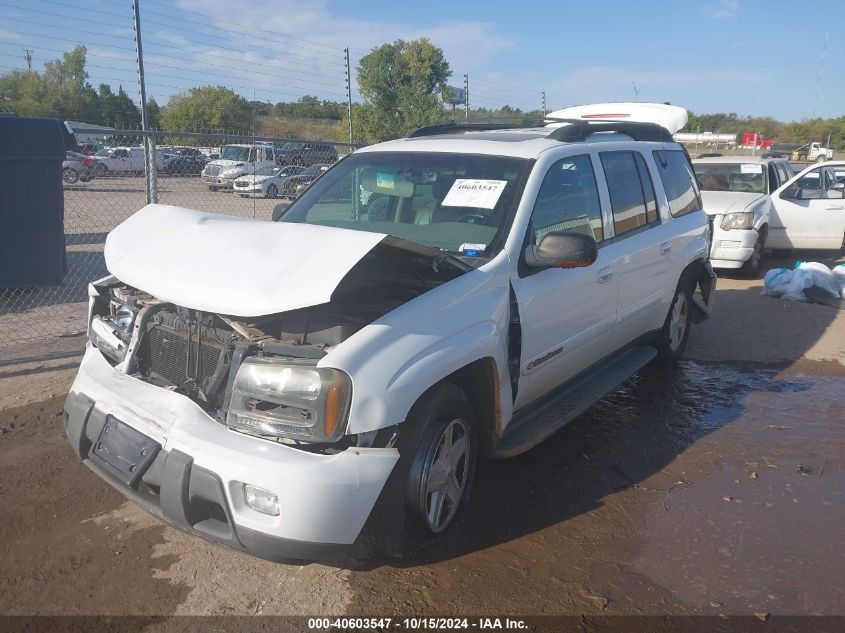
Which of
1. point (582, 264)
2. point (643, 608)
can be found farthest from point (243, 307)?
point (643, 608)

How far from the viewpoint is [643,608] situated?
2.98 meters

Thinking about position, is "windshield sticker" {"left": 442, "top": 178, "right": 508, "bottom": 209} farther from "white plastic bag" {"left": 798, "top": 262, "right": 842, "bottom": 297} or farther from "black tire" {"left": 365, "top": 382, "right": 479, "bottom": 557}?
"white plastic bag" {"left": 798, "top": 262, "right": 842, "bottom": 297}

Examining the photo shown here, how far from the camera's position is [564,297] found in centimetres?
402

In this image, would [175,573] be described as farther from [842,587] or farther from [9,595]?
[842,587]

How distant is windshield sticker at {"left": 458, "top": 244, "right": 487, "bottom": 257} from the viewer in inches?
143

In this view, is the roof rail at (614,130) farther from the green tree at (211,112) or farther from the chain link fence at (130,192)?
the green tree at (211,112)

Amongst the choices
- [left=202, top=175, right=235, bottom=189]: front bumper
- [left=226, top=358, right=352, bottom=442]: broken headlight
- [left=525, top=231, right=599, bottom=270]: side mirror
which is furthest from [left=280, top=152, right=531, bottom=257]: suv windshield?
[left=202, top=175, right=235, bottom=189]: front bumper

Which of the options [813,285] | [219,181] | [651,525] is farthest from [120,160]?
[651,525]

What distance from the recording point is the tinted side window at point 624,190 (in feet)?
15.6

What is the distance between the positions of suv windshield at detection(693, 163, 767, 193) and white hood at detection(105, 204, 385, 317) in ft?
32.8

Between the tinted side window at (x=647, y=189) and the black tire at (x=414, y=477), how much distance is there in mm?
2752

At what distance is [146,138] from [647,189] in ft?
14.8

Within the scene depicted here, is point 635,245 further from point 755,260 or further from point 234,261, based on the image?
point 755,260

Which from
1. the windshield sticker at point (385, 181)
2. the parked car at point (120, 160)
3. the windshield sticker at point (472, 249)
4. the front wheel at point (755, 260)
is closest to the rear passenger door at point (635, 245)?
the windshield sticker at point (472, 249)
